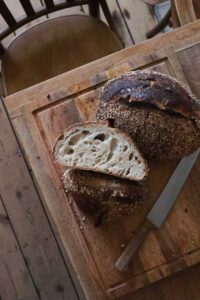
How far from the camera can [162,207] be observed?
961mm

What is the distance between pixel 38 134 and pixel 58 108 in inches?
A: 2.7

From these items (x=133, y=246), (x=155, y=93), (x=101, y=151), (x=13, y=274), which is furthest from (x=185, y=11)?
(x=13, y=274)

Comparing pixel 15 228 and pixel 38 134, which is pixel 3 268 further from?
pixel 38 134

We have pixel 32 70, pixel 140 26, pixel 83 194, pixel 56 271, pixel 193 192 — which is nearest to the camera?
pixel 83 194

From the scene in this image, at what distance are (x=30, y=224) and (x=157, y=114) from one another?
29.0 inches

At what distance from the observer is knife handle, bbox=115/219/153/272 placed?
938 mm

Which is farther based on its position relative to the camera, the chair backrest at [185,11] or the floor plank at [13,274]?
the floor plank at [13,274]

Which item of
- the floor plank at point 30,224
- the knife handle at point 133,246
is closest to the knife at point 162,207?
the knife handle at point 133,246

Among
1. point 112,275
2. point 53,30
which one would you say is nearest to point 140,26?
point 53,30

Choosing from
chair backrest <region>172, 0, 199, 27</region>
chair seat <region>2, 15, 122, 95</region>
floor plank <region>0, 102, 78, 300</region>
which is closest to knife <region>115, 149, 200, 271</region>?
chair backrest <region>172, 0, 199, 27</region>

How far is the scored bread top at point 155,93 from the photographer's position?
88cm

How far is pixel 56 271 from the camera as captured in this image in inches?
57.2

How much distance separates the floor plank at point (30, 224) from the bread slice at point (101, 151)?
626 millimetres

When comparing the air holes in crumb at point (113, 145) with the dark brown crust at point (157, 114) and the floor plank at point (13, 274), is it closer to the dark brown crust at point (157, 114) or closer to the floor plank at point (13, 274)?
the dark brown crust at point (157, 114)
